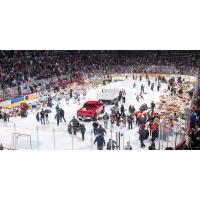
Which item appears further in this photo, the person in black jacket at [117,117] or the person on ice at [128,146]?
the person in black jacket at [117,117]

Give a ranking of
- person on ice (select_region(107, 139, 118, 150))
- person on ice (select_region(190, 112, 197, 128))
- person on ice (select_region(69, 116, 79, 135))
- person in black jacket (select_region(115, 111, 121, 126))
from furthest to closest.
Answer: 1. person in black jacket (select_region(115, 111, 121, 126))
2. person on ice (select_region(69, 116, 79, 135))
3. person on ice (select_region(190, 112, 197, 128))
4. person on ice (select_region(107, 139, 118, 150))

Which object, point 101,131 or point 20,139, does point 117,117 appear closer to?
point 101,131

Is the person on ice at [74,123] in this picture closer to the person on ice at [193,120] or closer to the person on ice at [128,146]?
the person on ice at [128,146]

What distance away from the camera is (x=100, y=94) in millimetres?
12789

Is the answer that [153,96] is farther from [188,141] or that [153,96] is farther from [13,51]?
[13,51]

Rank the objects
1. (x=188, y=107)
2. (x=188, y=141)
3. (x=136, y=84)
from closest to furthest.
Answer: (x=188, y=141), (x=188, y=107), (x=136, y=84)

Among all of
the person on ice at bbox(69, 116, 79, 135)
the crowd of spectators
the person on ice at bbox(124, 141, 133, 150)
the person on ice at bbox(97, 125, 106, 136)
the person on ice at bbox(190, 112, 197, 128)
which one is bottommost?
the person on ice at bbox(124, 141, 133, 150)

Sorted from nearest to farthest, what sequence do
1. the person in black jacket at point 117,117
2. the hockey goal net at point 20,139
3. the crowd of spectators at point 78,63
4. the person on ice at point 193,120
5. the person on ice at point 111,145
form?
the person on ice at point 111,145
the hockey goal net at point 20,139
the person on ice at point 193,120
the crowd of spectators at point 78,63
the person in black jacket at point 117,117

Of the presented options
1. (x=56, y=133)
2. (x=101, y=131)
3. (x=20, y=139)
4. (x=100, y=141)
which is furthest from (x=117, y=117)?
(x=20, y=139)

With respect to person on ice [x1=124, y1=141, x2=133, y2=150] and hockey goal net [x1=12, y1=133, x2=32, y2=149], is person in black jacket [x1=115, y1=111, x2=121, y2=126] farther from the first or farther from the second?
hockey goal net [x1=12, y1=133, x2=32, y2=149]

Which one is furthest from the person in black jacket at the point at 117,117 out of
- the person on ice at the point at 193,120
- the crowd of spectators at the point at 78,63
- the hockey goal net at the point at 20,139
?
the hockey goal net at the point at 20,139

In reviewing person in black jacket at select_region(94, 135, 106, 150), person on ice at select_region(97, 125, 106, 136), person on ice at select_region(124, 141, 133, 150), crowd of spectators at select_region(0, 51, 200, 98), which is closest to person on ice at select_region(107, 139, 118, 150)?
person in black jacket at select_region(94, 135, 106, 150)

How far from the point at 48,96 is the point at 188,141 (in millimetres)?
5432

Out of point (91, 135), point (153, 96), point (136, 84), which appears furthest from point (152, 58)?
point (91, 135)
